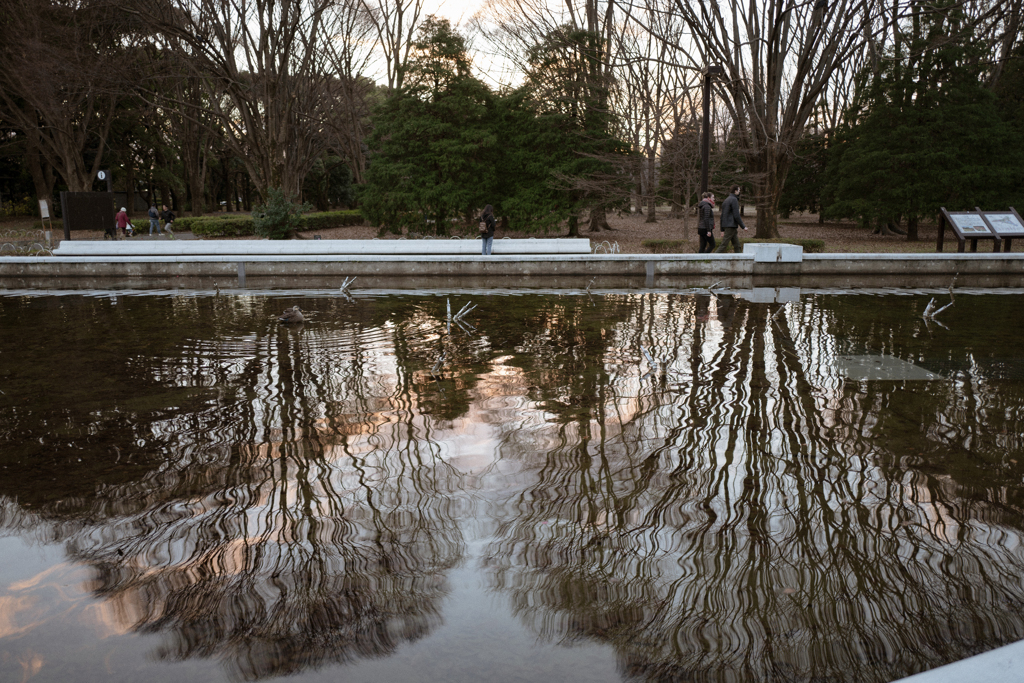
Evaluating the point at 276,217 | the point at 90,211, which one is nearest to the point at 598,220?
the point at 276,217

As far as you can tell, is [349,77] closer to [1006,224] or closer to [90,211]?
[90,211]

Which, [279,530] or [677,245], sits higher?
[677,245]

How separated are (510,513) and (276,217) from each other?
67.0 ft

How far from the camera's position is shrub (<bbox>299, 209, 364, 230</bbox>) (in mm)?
30031

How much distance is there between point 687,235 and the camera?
72.7ft

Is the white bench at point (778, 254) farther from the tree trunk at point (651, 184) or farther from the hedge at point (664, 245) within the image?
the tree trunk at point (651, 184)

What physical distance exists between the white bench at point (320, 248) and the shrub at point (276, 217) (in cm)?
450

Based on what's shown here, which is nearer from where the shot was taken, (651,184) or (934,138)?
(934,138)

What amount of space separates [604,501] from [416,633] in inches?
61.6

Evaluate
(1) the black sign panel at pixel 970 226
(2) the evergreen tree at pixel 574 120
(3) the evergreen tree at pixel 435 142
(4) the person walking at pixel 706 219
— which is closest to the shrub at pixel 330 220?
(3) the evergreen tree at pixel 435 142

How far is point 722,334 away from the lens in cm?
920

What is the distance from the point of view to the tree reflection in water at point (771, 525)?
122 inches

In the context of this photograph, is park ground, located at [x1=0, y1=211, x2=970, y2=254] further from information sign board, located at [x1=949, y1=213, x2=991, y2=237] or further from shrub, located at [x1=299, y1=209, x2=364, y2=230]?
information sign board, located at [x1=949, y1=213, x2=991, y2=237]

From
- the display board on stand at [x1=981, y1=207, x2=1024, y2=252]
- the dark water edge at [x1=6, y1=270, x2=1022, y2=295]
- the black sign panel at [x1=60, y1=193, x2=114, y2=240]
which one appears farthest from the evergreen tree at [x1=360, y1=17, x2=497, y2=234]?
the display board on stand at [x1=981, y1=207, x2=1024, y2=252]
